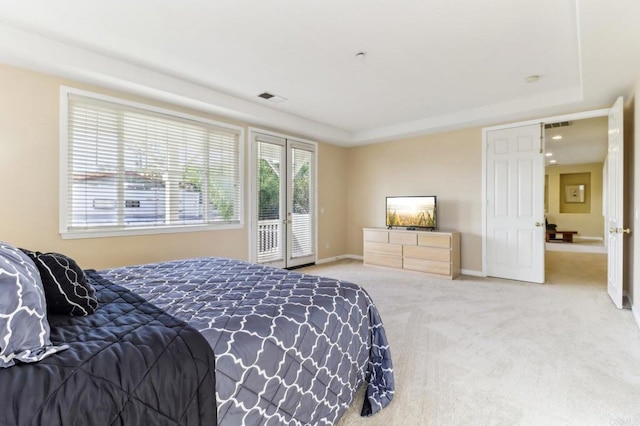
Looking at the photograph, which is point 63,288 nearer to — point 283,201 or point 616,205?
point 283,201

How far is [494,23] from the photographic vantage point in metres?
2.51

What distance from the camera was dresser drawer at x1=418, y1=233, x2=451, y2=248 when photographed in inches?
190

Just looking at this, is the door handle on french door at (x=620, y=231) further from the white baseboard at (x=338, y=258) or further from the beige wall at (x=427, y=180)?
the white baseboard at (x=338, y=258)

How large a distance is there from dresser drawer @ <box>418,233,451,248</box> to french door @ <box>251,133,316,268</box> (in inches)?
78.2

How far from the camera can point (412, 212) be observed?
5465mm

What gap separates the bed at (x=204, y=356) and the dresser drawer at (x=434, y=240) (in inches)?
133

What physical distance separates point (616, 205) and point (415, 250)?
251 cm

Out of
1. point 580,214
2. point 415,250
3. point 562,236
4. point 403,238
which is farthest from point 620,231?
point 580,214

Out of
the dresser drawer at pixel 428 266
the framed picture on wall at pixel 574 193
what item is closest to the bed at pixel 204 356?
the dresser drawer at pixel 428 266

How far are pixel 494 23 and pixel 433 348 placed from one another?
8.67ft

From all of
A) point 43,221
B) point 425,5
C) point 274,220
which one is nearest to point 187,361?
point 425,5

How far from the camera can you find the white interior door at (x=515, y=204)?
4.51m

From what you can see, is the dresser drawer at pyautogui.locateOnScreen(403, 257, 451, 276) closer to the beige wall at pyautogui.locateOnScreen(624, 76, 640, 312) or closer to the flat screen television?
the flat screen television

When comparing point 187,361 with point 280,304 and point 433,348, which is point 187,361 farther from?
point 433,348
